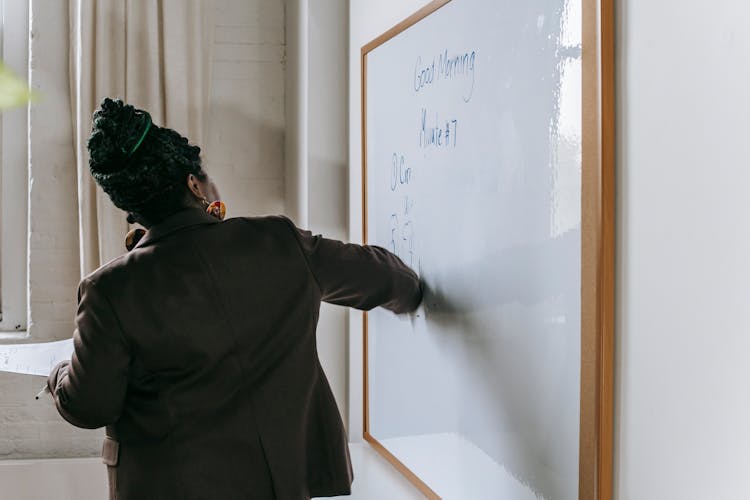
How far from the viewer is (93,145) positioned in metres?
1.22

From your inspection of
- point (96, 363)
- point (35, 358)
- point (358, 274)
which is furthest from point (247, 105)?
point (96, 363)

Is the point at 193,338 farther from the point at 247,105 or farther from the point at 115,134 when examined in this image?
the point at 247,105

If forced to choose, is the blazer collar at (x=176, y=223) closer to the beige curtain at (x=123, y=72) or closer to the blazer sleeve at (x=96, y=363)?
the blazer sleeve at (x=96, y=363)

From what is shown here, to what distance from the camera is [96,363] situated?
1198 mm

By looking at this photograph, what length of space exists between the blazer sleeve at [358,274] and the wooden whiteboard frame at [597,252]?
0.49 m

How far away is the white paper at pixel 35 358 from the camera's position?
1.62m

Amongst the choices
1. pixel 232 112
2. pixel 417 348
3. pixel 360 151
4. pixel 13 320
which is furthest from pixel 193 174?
pixel 13 320

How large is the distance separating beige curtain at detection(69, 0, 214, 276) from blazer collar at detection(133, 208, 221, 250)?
1.17 m

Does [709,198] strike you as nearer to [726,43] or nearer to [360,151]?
[726,43]

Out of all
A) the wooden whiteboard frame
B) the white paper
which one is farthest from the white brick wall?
the wooden whiteboard frame

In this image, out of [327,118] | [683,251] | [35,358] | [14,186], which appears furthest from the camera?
[14,186]

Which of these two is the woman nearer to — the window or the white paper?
the white paper

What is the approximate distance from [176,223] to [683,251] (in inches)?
30.3

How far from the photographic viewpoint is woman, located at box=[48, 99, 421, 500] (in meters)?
1.21
